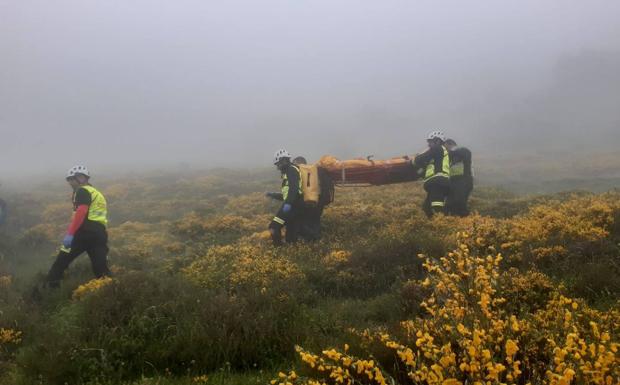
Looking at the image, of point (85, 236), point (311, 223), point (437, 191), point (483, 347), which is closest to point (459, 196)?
point (437, 191)

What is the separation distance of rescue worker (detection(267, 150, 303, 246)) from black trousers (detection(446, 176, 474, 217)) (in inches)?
153

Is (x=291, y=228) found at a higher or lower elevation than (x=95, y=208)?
lower

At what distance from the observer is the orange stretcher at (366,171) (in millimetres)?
11391

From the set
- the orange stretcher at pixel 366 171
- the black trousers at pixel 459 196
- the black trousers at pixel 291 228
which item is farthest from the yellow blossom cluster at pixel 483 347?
the black trousers at pixel 459 196

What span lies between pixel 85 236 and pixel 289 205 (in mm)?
4293

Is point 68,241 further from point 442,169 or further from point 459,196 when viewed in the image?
point 459,196

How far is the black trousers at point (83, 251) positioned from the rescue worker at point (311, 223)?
4.47m

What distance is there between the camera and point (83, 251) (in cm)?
923

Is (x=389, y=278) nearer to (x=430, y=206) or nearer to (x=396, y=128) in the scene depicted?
(x=430, y=206)

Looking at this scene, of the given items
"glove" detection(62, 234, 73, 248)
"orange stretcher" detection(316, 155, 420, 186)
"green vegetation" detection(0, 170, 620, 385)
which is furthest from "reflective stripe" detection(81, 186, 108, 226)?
"orange stretcher" detection(316, 155, 420, 186)

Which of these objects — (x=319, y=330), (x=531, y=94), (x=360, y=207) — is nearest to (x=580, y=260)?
(x=319, y=330)

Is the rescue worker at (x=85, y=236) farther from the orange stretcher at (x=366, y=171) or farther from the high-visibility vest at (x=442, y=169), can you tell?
the high-visibility vest at (x=442, y=169)

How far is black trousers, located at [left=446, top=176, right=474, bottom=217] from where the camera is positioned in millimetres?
11648

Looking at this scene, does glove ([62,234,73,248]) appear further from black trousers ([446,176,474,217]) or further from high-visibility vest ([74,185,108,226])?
black trousers ([446,176,474,217])
